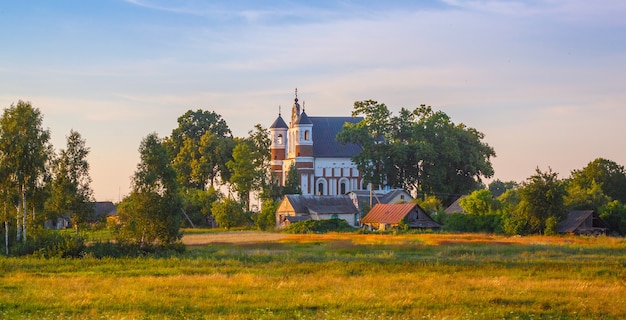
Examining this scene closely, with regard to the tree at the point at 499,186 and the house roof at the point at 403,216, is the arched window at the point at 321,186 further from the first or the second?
the tree at the point at 499,186

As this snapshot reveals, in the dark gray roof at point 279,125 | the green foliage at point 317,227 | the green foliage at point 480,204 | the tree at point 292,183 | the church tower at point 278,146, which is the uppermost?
the dark gray roof at point 279,125

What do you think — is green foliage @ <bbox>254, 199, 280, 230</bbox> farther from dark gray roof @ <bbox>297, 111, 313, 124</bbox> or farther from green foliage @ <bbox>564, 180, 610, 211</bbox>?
green foliage @ <bbox>564, 180, 610, 211</bbox>

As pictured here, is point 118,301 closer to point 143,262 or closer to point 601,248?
point 143,262

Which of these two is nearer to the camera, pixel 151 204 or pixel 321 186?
pixel 151 204

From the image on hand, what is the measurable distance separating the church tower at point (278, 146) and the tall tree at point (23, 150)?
7520 centimetres

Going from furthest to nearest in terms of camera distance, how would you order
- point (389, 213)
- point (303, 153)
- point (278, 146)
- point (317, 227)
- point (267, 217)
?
1. point (278, 146)
2. point (303, 153)
3. point (267, 217)
4. point (317, 227)
5. point (389, 213)

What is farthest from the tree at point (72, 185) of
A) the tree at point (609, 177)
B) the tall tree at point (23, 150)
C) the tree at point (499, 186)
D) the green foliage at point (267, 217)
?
the tree at point (499, 186)

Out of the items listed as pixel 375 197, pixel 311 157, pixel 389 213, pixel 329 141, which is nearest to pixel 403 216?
pixel 389 213

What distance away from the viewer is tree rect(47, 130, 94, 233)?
177 feet

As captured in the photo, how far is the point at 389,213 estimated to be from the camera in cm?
8925

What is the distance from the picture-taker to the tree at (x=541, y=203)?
6950 cm

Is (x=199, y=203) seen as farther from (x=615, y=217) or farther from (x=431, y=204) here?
(x=615, y=217)

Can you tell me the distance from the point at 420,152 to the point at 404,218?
63.0 feet

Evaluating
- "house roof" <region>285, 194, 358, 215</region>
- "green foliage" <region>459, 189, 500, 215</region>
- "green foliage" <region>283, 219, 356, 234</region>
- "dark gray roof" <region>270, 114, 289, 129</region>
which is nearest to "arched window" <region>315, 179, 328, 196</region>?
"dark gray roof" <region>270, 114, 289, 129</region>
